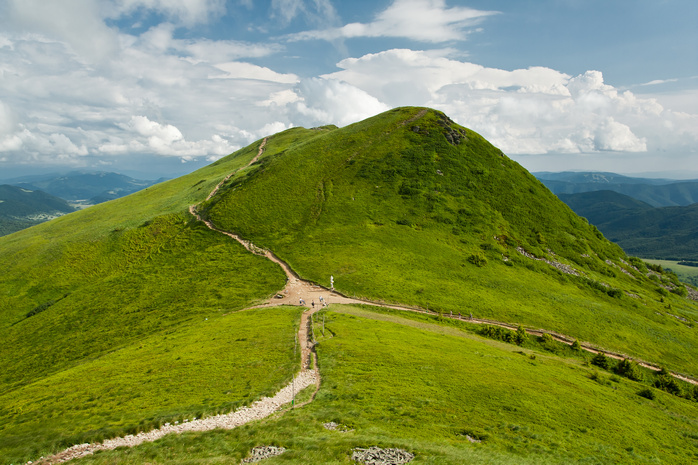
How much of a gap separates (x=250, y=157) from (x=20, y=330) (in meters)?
116

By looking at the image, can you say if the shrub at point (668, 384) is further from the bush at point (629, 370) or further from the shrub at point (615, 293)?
the shrub at point (615, 293)

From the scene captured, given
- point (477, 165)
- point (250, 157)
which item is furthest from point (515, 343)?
point (250, 157)

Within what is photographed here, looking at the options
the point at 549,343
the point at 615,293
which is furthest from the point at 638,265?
the point at 549,343

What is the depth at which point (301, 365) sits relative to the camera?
3544 cm

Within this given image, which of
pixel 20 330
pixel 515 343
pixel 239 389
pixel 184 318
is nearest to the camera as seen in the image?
pixel 239 389

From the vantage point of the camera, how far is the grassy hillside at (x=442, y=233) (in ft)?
204

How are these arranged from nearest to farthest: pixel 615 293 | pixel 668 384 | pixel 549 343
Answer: pixel 668 384 → pixel 549 343 → pixel 615 293

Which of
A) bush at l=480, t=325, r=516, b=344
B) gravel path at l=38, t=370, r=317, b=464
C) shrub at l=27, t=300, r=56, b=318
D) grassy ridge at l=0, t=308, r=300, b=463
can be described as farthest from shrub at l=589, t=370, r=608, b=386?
shrub at l=27, t=300, r=56, b=318

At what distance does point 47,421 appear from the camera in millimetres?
26328

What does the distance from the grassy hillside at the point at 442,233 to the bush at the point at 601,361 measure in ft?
24.8

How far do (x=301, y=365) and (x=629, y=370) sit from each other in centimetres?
4770

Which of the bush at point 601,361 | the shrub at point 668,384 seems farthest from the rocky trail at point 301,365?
the shrub at point 668,384

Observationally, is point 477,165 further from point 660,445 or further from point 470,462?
point 470,462

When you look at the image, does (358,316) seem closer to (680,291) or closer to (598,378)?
(598,378)
